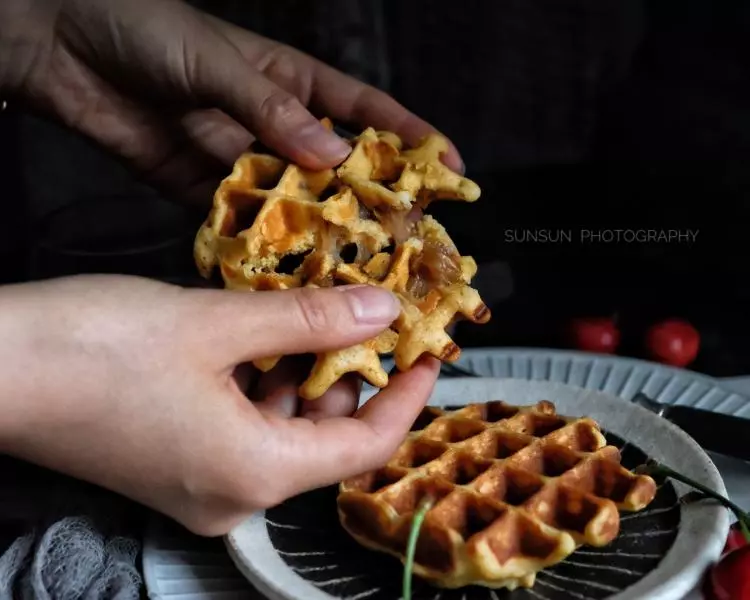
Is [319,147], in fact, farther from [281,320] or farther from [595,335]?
[595,335]

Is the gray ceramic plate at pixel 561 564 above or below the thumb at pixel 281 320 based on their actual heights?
below

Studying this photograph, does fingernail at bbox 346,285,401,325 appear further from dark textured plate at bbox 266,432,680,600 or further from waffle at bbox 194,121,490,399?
dark textured plate at bbox 266,432,680,600

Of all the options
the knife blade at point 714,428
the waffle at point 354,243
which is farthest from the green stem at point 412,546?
the knife blade at point 714,428

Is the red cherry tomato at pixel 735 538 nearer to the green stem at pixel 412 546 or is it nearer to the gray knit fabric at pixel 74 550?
the green stem at pixel 412 546

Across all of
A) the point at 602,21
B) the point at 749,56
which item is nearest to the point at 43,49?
the point at 602,21

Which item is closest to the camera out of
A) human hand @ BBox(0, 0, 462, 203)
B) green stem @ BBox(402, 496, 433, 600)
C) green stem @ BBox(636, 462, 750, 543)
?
green stem @ BBox(402, 496, 433, 600)

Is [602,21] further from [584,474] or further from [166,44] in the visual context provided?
[584,474]

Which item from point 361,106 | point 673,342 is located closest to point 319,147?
point 361,106

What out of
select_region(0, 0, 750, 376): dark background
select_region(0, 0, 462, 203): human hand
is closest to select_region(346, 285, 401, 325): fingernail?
select_region(0, 0, 462, 203): human hand
